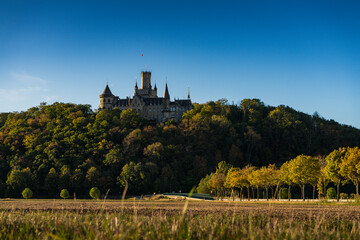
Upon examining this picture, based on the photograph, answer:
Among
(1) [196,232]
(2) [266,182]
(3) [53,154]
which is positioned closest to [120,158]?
(3) [53,154]

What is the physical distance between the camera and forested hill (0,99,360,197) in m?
106

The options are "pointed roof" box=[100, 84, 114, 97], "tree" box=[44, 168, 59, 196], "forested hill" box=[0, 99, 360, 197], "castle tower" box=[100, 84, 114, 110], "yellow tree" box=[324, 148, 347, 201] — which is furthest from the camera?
"pointed roof" box=[100, 84, 114, 97]

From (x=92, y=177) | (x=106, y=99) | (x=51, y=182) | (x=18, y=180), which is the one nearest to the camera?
(x=18, y=180)

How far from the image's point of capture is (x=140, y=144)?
12194cm

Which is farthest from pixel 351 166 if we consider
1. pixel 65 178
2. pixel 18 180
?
pixel 18 180

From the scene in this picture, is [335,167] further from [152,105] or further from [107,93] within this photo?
[107,93]

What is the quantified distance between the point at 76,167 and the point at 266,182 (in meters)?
62.9

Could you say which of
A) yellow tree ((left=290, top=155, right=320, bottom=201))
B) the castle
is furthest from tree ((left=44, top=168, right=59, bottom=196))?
the castle

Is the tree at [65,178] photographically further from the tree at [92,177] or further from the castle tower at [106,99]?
the castle tower at [106,99]

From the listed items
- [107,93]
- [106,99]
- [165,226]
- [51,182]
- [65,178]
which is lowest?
[51,182]

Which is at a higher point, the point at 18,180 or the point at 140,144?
the point at 140,144

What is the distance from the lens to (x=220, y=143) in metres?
136

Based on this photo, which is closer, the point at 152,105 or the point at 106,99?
the point at 152,105

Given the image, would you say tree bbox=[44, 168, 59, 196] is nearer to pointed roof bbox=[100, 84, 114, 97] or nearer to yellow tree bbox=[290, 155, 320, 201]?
yellow tree bbox=[290, 155, 320, 201]
